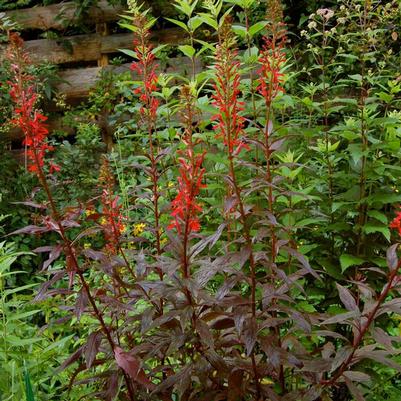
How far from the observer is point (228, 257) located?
71.9 inches

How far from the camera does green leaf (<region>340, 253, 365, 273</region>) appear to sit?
256 cm

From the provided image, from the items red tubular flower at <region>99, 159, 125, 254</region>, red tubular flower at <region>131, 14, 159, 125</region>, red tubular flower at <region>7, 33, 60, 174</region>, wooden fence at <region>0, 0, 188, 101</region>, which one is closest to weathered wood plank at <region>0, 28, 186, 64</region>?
wooden fence at <region>0, 0, 188, 101</region>

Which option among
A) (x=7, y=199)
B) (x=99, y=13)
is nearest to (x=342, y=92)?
(x=99, y=13)

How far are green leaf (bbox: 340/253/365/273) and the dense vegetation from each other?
1cm

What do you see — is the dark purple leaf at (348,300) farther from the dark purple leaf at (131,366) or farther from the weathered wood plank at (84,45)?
the weathered wood plank at (84,45)

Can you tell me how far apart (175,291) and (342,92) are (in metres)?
4.19

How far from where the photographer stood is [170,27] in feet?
20.6

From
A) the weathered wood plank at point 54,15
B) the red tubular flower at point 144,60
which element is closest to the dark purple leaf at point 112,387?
the red tubular flower at point 144,60

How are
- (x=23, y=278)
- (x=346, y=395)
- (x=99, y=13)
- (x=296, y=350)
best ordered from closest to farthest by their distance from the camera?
(x=296, y=350) → (x=346, y=395) → (x=23, y=278) → (x=99, y=13)

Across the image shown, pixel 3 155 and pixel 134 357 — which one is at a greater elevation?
pixel 134 357

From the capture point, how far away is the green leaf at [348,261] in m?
2.56

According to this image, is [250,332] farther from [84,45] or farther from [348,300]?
[84,45]

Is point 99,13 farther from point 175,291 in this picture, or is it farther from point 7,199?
point 175,291

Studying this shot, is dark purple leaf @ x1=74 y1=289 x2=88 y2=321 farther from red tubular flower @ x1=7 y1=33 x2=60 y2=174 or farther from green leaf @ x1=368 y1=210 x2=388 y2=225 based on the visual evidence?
green leaf @ x1=368 y1=210 x2=388 y2=225
